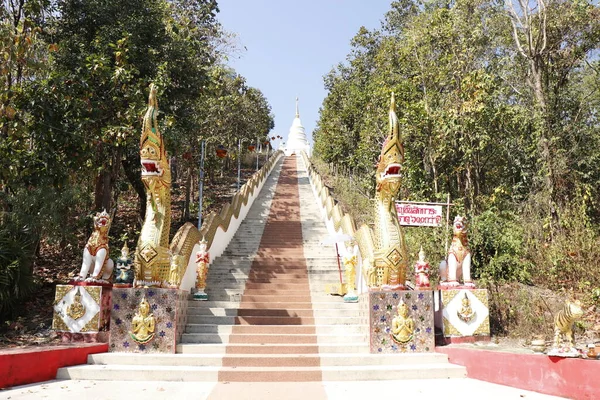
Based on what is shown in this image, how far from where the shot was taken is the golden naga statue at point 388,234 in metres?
6.74

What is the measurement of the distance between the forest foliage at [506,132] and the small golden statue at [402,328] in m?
3.47

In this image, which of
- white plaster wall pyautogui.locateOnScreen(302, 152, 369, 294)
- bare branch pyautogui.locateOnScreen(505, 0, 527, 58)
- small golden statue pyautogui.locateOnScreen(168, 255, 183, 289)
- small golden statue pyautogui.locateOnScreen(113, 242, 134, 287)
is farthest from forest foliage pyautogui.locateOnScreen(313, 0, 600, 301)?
small golden statue pyautogui.locateOnScreen(113, 242, 134, 287)

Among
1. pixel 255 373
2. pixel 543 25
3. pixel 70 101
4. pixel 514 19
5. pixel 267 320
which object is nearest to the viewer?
pixel 255 373

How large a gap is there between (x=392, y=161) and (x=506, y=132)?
6607 millimetres

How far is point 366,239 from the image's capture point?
7473 mm

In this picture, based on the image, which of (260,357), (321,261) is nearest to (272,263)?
(321,261)

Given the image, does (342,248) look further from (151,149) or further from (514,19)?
(514,19)

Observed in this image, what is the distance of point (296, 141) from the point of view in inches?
1929

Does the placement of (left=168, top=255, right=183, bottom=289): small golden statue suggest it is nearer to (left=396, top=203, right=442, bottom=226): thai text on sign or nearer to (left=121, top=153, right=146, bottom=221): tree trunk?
(left=396, top=203, right=442, bottom=226): thai text on sign

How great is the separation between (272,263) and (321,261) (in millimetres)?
1166

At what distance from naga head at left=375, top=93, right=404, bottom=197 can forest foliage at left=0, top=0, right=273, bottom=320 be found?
518cm

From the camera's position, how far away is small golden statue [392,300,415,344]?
6.45 metres

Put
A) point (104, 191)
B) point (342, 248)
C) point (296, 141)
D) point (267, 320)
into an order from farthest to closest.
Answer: point (296, 141) → point (104, 191) → point (342, 248) → point (267, 320)

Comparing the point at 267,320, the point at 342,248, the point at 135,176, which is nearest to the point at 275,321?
the point at 267,320
